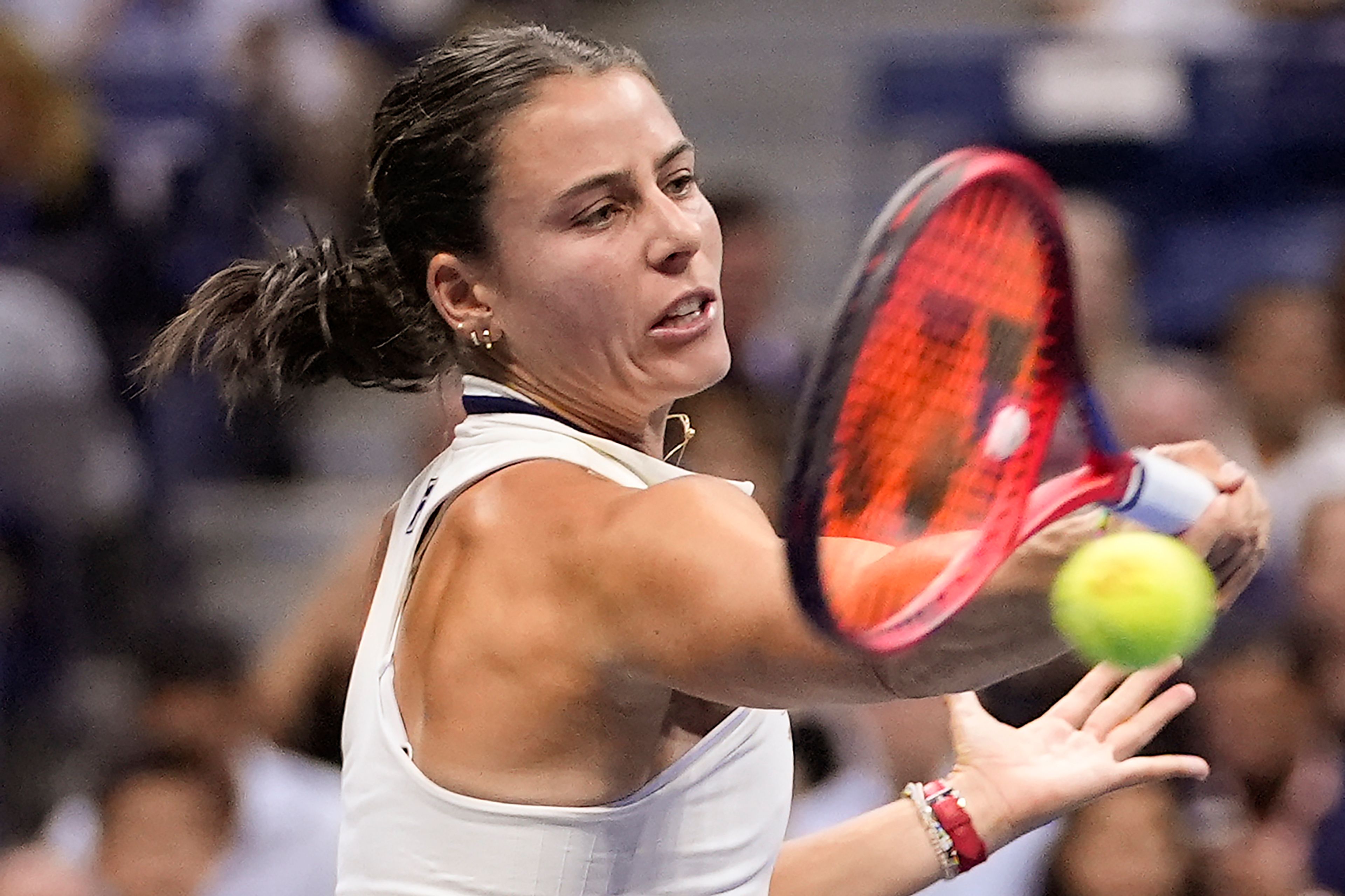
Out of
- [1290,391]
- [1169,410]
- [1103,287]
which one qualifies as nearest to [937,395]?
[1169,410]

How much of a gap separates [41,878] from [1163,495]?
7.72 ft

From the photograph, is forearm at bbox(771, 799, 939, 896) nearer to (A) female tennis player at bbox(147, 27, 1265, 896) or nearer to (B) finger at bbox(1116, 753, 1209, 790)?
(A) female tennis player at bbox(147, 27, 1265, 896)

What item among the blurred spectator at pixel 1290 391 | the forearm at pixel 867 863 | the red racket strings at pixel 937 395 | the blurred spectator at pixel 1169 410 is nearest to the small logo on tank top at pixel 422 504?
the red racket strings at pixel 937 395

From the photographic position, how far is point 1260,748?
3730 mm

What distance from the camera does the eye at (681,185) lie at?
6.17 ft

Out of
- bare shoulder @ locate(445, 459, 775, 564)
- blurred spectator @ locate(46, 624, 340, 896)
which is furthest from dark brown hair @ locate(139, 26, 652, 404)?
blurred spectator @ locate(46, 624, 340, 896)

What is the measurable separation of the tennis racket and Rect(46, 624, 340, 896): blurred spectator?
217cm

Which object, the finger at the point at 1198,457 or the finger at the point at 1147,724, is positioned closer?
the finger at the point at 1198,457

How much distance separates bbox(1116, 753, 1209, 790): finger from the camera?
2.05m

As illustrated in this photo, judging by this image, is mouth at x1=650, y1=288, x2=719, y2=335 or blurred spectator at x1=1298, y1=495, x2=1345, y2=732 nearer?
mouth at x1=650, y1=288, x2=719, y2=335

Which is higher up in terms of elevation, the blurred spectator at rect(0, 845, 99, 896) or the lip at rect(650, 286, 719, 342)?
the lip at rect(650, 286, 719, 342)

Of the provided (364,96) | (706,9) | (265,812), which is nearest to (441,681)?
(265,812)

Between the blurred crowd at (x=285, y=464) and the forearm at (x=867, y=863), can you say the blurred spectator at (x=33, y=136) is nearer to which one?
the blurred crowd at (x=285, y=464)

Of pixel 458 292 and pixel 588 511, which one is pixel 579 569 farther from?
pixel 458 292
